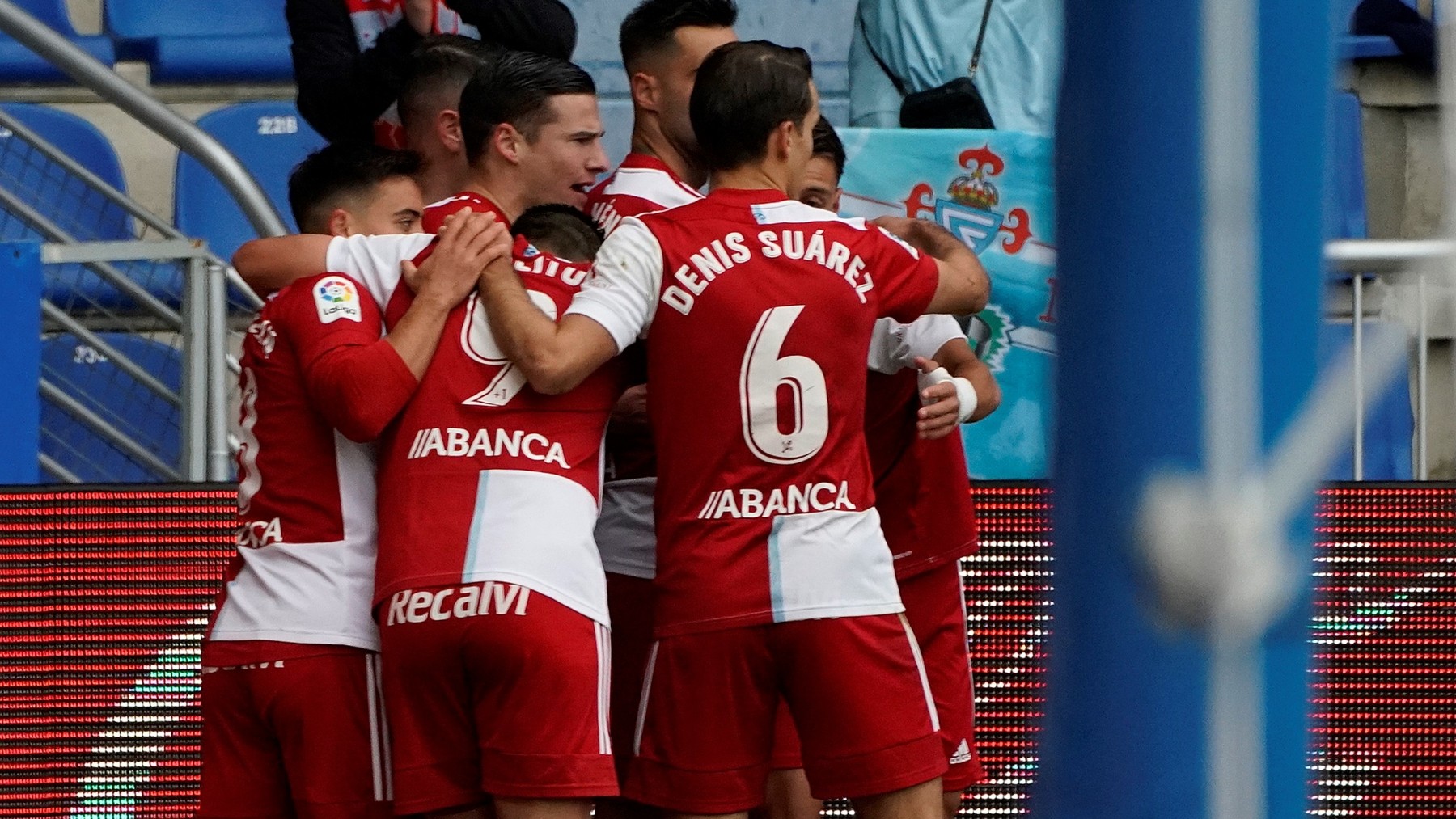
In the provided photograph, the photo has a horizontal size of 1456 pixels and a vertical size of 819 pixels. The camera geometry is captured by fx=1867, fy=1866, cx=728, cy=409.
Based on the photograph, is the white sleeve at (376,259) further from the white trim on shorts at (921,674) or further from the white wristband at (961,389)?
the white trim on shorts at (921,674)

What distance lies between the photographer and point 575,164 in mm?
3672

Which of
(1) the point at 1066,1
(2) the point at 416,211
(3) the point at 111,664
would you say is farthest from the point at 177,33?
(1) the point at 1066,1

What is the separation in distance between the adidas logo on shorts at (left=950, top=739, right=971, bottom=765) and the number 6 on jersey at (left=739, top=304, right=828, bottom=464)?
101 cm

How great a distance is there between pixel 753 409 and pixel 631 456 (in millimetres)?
596

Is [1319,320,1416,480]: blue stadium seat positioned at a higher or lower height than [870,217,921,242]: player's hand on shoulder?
lower

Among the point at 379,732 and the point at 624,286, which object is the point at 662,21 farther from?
the point at 379,732

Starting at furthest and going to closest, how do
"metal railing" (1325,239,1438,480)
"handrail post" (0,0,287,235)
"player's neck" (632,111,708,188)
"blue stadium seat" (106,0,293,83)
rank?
"blue stadium seat" (106,0,293,83)
"handrail post" (0,0,287,235)
"player's neck" (632,111,708,188)
"metal railing" (1325,239,1438,480)

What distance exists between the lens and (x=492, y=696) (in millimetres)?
3170

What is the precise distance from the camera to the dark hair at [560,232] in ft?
11.3

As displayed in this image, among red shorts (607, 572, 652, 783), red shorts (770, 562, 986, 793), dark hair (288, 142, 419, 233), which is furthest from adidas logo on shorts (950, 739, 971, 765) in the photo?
dark hair (288, 142, 419, 233)

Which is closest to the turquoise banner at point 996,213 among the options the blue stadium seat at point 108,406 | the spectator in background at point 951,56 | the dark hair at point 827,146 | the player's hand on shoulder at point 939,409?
the spectator in background at point 951,56

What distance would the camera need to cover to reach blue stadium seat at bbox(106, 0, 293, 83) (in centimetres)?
823

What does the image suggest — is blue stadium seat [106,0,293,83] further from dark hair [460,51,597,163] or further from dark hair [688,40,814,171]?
dark hair [688,40,814,171]

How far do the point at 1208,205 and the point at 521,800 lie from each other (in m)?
2.03
